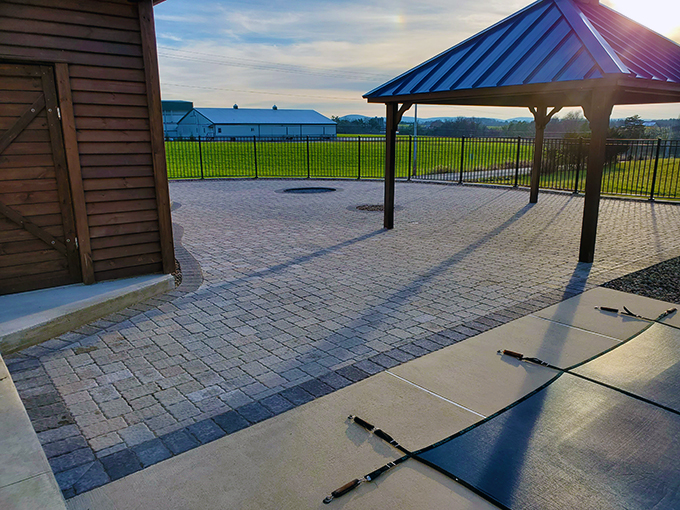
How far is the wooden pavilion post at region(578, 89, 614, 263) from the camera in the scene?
276 inches

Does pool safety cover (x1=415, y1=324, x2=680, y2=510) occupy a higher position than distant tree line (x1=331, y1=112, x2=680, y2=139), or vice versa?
distant tree line (x1=331, y1=112, x2=680, y2=139)

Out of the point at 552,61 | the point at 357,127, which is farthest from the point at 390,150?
the point at 357,127

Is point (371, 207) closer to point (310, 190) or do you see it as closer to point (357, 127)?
point (310, 190)

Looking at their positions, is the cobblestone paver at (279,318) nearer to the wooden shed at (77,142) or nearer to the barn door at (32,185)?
the wooden shed at (77,142)

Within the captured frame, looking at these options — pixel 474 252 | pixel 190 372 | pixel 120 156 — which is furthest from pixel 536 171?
pixel 190 372

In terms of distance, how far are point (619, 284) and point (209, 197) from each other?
1219 cm

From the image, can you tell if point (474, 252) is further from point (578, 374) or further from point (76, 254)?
point (76, 254)

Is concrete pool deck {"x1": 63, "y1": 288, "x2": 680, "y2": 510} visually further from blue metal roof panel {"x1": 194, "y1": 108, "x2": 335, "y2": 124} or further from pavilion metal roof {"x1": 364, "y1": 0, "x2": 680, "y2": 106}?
blue metal roof panel {"x1": 194, "y1": 108, "x2": 335, "y2": 124}

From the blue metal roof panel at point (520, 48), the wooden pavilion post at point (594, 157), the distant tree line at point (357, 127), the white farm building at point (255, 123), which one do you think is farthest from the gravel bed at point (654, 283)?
the distant tree line at point (357, 127)

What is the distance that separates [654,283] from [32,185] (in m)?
7.78

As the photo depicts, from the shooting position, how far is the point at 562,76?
7062 mm

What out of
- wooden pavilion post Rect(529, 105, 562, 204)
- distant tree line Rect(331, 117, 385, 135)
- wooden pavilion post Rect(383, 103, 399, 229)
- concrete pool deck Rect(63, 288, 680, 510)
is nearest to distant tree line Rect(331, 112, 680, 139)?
distant tree line Rect(331, 117, 385, 135)


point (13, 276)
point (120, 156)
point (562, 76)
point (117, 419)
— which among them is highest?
point (562, 76)

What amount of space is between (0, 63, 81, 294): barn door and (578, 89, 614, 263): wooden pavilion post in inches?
277
